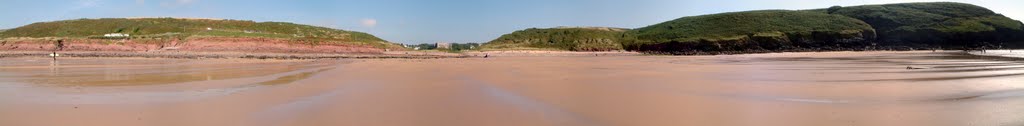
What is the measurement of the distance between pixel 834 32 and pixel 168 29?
67.2m

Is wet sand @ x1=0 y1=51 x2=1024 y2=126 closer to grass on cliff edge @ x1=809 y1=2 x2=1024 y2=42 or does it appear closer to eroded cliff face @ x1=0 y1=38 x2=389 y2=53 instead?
eroded cliff face @ x1=0 y1=38 x2=389 y2=53

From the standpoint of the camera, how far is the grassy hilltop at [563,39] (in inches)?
2707

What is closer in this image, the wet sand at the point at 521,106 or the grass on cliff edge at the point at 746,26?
the wet sand at the point at 521,106

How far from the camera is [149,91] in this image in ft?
29.5

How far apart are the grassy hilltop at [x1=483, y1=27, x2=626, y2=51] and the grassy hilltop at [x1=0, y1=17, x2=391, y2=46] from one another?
22983 millimetres

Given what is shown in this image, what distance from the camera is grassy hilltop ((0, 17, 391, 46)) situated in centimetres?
4462

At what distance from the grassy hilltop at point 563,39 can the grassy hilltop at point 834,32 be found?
15 cm

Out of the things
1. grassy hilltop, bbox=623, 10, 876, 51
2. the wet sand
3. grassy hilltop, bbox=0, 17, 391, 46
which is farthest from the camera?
grassy hilltop, bbox=623, 10, 876, 51

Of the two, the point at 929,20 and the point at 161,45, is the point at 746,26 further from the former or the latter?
the point at 161,45

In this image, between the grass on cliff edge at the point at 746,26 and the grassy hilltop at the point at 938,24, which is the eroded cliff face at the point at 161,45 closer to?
the grass on cliff edge at the point at 746,26

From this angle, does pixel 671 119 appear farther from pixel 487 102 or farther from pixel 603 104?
pixel 487 102

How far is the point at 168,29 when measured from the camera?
47.9 meters

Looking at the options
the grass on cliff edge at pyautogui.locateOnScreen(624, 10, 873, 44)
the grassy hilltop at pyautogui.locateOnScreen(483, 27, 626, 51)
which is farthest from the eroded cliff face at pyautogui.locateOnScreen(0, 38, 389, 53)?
the grass on cliff edge at pyautogui.locateOnScreen(624, 10, 873, 44)

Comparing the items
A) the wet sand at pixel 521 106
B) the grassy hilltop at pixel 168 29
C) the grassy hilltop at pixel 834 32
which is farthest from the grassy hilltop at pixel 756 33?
the wet sand at pixel 521 106
